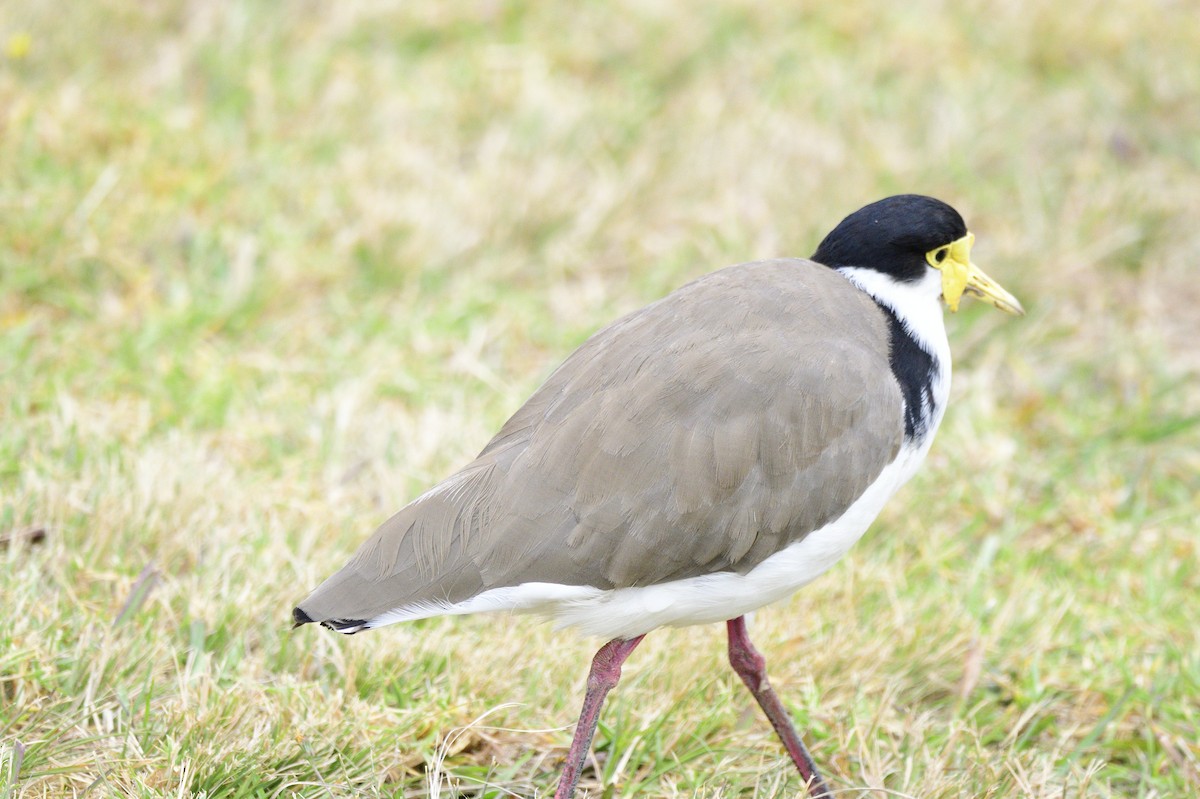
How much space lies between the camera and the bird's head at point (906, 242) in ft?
11.9

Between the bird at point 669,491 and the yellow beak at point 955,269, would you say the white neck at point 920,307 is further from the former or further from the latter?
the bird at point 669,491

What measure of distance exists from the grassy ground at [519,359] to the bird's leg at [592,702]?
0.23 metres

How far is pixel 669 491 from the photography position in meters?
3.19

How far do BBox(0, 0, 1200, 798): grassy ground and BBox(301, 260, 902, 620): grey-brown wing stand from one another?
40 cm

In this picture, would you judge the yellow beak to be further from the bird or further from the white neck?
the bird

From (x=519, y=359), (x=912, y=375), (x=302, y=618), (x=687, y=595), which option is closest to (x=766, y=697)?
(x=687, y=595)

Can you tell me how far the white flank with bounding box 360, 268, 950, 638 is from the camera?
10.4 feet

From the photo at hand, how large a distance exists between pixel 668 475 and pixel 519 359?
97.2 inches

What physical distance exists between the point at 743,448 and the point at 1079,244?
3524 mm

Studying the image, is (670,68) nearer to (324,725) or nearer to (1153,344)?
(1153,344)

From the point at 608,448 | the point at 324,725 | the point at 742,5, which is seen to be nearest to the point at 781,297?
the point at 608,448

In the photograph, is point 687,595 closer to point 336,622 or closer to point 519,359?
point 336,622

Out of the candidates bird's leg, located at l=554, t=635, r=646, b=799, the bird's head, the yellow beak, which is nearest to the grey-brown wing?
bird's leg, located at l=554, t=635, r=646, b=799

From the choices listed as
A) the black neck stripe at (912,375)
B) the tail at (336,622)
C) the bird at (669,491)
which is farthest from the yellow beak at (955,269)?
the tail at (336,622)
